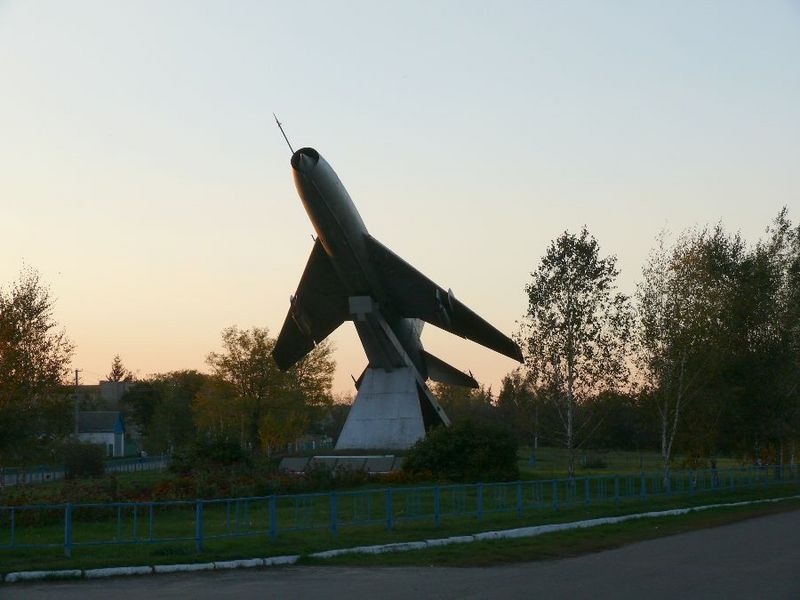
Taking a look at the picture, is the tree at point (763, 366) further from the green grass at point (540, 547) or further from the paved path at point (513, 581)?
the paved path at point (513, 581)

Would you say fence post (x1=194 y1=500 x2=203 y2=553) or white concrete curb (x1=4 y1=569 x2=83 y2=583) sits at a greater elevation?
fence post (x1=194 y1=500 x2=203 y2=553)

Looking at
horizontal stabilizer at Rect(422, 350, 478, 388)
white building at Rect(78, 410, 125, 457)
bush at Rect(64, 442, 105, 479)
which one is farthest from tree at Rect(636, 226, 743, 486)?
white building at Rect(78, 410, 125, 457)

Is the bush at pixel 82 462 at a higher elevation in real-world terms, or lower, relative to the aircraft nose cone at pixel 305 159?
lower

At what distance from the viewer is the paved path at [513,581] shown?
39.4 feet

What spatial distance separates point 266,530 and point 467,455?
15438mm

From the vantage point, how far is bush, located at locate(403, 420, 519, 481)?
32.2 m

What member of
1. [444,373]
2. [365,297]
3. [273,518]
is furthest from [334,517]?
[444,373]

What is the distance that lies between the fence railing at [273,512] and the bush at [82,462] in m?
20.8

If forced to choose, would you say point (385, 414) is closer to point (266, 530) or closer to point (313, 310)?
point (313, 310)

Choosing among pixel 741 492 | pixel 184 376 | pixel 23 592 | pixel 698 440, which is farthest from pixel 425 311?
pixel 184 376

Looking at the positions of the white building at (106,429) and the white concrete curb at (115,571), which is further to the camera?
the white building at (106,429)

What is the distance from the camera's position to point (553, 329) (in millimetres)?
32031

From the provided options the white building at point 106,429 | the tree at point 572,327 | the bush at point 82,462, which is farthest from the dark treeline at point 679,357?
the white building at point 106,429

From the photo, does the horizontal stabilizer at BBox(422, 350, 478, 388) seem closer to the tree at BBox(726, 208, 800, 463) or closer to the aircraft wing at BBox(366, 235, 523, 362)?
the aircraft wing at BBox(366, 235, 523, 362)
